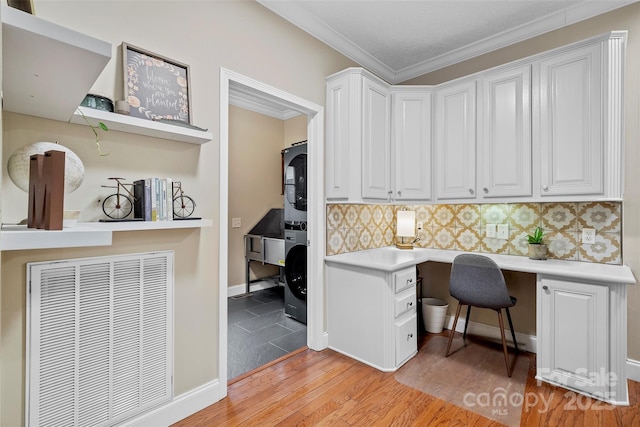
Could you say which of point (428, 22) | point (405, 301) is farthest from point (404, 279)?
point (428, 22)

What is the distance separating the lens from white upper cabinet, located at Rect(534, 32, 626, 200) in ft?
6.81

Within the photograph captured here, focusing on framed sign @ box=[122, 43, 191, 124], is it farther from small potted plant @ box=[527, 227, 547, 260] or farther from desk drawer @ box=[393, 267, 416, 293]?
small potted plant @ box=[527, 227, 547, 260]

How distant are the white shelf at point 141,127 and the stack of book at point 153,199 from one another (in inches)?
9.9

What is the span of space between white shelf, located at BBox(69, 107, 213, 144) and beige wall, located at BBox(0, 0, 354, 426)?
65mm

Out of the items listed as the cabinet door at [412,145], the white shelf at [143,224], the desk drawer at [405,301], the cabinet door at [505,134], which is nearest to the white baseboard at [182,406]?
the white shelf at [143,224]

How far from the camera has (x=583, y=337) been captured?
2.04 metres

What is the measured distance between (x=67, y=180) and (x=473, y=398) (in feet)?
8.26

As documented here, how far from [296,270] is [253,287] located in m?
1.32

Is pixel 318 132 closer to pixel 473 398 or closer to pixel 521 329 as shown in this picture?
pixel 473 398

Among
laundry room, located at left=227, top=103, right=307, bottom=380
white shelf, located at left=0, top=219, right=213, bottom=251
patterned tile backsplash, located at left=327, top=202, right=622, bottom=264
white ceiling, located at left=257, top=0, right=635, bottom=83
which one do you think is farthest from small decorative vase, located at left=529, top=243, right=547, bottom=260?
white shelf, located at left=0, top=219, right=213, bottom=251

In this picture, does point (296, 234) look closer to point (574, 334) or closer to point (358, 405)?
point (358, 405)

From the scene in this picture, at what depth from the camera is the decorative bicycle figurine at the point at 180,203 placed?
5.95 ft

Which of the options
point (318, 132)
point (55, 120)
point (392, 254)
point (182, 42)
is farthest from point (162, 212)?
point (392, 254)

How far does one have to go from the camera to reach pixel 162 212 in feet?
5.39
